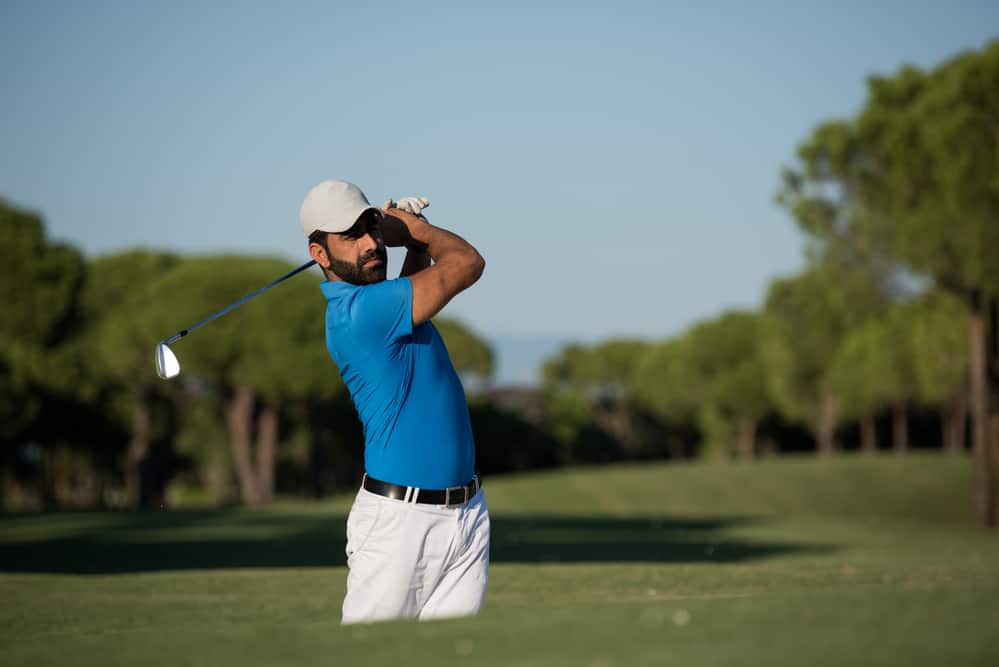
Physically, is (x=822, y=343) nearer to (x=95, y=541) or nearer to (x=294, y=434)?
(x=294, y=434)

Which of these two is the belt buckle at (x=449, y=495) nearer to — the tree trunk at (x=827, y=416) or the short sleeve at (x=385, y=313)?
the short sleeve at (x=385, y=313)

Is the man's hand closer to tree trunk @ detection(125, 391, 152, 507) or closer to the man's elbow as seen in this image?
the man's elbow

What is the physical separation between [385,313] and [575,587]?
8521mm

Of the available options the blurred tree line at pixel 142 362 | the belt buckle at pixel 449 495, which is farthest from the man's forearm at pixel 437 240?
the blurred tree line at pixel 142 362

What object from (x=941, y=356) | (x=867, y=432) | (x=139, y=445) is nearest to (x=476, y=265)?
(x=941, y=356)

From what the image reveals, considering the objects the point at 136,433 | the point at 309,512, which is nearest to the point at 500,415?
the point at 136,433

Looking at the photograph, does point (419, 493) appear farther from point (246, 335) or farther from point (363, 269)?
point (246, 335)

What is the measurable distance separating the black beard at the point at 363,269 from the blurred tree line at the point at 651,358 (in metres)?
28.4

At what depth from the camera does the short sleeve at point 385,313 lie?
568 cm

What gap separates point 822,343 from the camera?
232ft

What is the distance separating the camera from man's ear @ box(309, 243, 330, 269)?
6.01 m

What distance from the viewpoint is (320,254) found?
19.8 ft

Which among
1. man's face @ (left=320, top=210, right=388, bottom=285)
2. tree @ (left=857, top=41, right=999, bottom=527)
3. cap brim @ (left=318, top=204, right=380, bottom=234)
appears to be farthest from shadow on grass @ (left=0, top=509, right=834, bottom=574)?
cap brim @ (left=318, top=204, right=380, bottom=234)

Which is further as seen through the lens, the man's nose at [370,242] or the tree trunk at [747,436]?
the tree trunk at [747,436]
